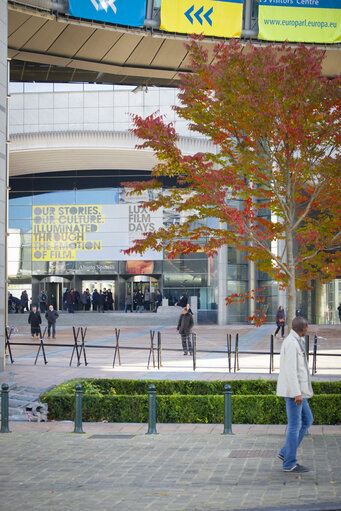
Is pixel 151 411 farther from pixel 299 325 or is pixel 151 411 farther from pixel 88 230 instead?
Answer: pixel 88 230

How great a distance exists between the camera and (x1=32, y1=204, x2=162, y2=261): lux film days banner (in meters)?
53.0

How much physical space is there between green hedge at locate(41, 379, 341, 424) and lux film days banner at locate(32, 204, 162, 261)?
39.4m

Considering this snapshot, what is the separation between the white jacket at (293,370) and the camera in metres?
7.90

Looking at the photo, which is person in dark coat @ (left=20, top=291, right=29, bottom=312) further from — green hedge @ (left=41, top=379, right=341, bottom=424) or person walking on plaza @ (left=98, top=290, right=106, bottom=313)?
green hedge @ (left=41, top=379, right=341, bottom=424)

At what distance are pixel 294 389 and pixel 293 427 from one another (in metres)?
0.46

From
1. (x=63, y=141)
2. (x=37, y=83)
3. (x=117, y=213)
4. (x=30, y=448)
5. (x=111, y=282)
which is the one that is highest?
(x=37, y=83)

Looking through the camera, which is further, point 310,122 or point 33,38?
point 33,38

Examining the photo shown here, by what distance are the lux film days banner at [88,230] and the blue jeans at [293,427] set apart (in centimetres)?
4475

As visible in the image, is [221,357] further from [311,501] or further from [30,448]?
[311,501]

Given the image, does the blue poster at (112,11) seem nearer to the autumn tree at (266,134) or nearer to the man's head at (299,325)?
the autumn tree at (266,134)

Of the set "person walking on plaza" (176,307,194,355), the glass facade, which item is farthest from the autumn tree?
the glass facade

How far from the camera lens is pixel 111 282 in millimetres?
54156

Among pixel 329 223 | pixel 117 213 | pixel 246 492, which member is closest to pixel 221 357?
pixel 329 223

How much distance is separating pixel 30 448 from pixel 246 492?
3741 mm
